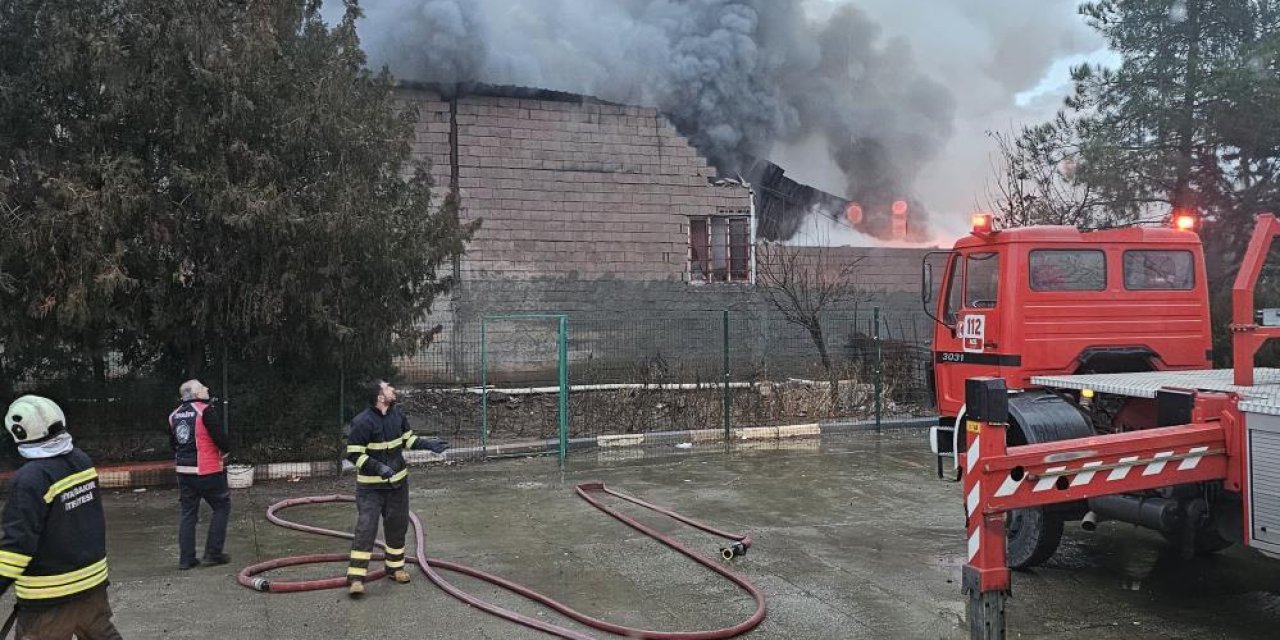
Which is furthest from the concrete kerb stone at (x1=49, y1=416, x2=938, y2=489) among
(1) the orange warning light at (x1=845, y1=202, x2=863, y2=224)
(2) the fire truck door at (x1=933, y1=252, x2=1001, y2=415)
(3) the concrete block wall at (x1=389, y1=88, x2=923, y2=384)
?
(1) the orange warning light at (x1=845, y1=202, x2=863, y2=224)

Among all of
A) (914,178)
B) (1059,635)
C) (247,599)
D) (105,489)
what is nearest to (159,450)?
(105,489)

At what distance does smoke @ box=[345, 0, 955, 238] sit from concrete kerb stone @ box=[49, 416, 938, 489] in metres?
7.94

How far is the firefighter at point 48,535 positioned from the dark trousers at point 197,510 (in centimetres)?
250

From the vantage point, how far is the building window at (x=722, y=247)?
17281mm

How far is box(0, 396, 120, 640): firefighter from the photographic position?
10.8ft

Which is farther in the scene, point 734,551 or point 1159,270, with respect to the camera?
point 1159,270

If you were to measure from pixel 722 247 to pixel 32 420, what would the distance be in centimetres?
1466

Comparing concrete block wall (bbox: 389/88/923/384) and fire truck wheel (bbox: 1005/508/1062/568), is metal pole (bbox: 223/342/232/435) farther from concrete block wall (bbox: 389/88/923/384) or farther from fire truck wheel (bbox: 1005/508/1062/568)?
fire truck wheel (bbox: 1005/508/1062/568)

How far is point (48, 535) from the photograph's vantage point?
3412 mm

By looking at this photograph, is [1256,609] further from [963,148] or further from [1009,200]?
[963,148]

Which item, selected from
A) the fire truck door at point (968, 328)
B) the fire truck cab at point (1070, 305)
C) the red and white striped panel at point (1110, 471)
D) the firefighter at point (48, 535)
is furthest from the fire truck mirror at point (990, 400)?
the firefighter at point (48, 535)

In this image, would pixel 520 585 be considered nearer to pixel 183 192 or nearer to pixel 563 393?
pixel 563 393

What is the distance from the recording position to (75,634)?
143 inches

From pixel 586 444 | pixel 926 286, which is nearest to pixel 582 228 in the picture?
pixel 586 444
